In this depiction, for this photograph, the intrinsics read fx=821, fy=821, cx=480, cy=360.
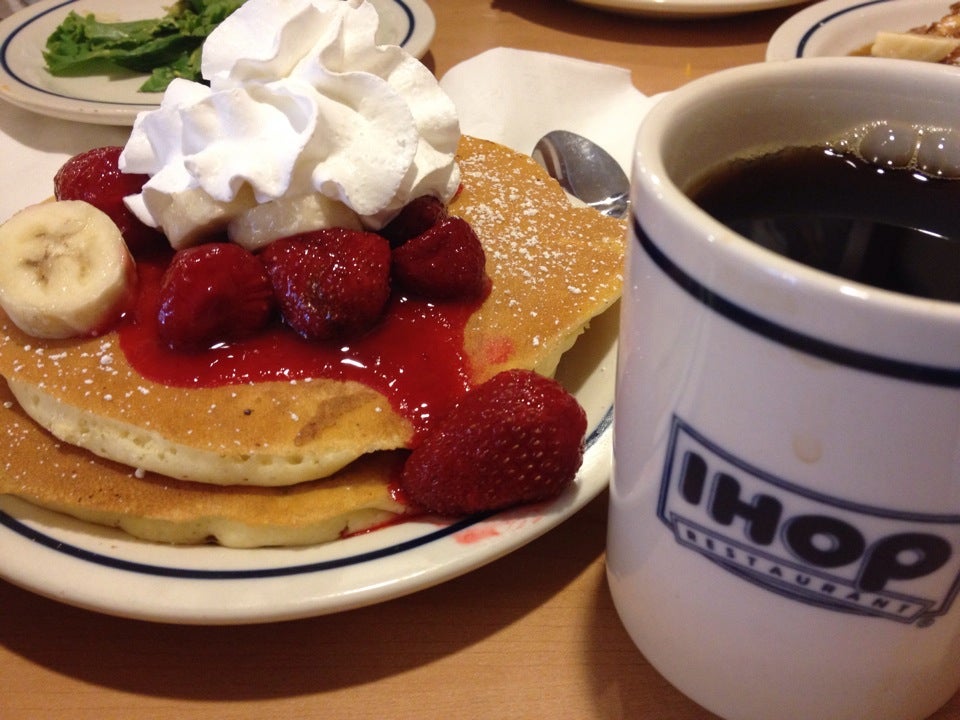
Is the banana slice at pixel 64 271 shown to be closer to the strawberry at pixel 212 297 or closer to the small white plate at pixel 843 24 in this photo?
the strawberry at pixel 212 297

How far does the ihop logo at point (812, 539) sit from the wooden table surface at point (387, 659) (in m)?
0.24

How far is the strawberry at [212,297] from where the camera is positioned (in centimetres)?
Result: 79

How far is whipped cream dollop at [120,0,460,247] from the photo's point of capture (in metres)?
0.87

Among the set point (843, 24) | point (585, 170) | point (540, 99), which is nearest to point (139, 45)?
point (540, 99)

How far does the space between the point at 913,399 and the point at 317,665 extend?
50cm

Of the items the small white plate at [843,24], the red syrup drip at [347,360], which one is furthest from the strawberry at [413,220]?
the small white plate at [843,24]

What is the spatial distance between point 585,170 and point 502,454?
72 centimetres

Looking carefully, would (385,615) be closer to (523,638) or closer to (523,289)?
(523,638)

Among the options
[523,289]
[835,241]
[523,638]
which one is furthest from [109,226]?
[835,241]

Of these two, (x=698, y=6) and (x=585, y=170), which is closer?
(x=585, y=170)

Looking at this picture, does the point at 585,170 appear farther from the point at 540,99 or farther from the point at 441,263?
the point at 441,263

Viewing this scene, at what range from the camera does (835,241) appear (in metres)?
0.49

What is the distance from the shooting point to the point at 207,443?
2.40 feet

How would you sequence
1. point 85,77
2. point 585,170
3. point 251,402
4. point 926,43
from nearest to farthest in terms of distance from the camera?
point 251,402, point 585,170, point 926,43, point 85,77
